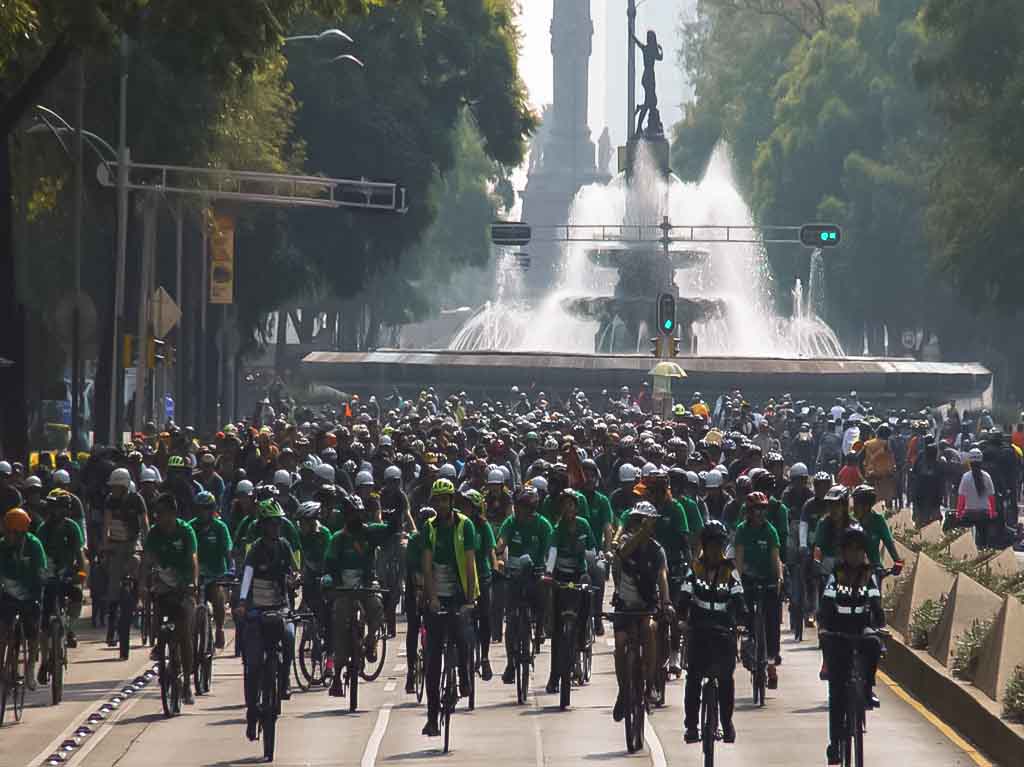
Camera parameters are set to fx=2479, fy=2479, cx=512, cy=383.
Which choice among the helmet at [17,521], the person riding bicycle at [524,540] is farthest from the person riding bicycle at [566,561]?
the helmet at [17,521]

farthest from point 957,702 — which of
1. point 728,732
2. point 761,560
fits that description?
point 728,732

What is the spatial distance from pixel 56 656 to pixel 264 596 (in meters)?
2.81

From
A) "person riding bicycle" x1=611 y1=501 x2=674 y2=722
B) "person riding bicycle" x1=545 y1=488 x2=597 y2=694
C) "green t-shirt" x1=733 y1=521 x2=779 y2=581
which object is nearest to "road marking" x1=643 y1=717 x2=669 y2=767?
"person riding bicycle" x1=611 y1=501 x2=674 y2=722

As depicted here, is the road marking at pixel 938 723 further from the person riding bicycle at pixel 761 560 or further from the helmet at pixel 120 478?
the helmet at pixel 120 478

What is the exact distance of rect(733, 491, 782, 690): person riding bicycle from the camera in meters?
18.8

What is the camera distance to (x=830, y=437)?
1641 inches

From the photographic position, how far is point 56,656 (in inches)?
740

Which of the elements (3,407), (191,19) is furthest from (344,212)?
(191,19)

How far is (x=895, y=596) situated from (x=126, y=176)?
18.5 m

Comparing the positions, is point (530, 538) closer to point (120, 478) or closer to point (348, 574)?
point (348, 574)

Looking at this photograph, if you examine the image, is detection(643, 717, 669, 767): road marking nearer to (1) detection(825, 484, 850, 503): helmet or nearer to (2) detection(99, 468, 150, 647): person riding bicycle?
(1) detection(825, 484, 850, 503): helmet

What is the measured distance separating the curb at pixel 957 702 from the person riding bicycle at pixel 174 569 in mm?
5526

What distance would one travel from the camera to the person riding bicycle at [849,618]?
14.1m

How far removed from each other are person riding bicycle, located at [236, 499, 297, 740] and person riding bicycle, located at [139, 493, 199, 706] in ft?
4.75
